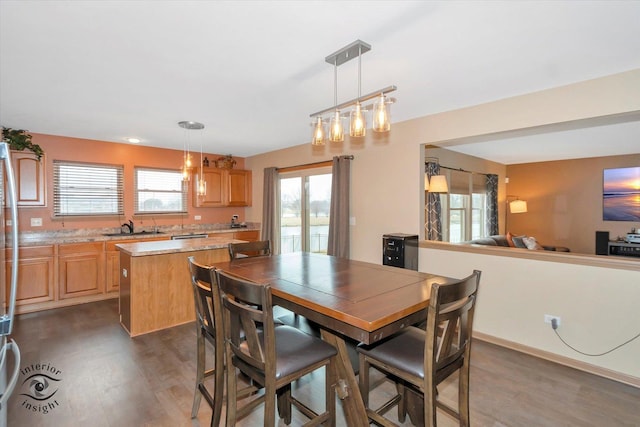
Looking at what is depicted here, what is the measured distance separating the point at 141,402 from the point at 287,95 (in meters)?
2.75

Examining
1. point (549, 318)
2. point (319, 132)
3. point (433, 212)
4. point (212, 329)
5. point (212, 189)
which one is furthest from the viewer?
point (212, 189)

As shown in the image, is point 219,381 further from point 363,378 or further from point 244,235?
point 244,235

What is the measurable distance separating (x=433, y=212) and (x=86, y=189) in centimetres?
523

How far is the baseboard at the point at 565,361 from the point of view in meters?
2.47

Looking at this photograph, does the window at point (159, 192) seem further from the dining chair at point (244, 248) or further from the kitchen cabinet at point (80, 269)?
the dining chair at point (244, 248)

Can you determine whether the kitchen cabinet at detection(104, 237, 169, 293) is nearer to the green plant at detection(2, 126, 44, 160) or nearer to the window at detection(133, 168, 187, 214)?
the window at detection(133, 168, 187, 214)

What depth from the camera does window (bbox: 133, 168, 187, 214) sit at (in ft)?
17.5

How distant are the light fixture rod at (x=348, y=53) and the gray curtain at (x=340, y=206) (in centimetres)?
215

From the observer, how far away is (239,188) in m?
6.30

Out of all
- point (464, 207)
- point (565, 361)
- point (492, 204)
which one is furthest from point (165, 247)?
point (492, 204)

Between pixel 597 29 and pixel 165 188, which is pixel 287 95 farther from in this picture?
pixel 165 188

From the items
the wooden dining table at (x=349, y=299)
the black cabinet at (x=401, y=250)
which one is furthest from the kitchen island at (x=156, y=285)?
the black cabinet at (x=401, y=250)

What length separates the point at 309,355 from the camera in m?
1.68

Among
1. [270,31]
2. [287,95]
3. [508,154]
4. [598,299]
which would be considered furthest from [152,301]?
[508,154]
